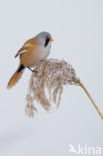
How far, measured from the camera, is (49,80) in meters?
0.83

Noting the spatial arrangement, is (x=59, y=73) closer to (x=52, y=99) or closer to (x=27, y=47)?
(x=52, y=99)

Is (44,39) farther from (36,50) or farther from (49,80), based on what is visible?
(49,80)

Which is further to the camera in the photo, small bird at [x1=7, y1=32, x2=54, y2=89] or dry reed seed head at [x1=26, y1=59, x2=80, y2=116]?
small bird at [x1=7, y1=32, x2=54, y2=89]

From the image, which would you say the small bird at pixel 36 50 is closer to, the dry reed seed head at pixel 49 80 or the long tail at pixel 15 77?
the long tail at pixel 15 77

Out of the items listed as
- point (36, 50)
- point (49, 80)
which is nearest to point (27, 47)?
point (36, 50)

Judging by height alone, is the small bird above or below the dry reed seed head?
above

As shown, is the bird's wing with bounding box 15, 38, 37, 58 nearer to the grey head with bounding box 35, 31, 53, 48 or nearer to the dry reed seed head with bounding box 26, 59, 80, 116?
the grey head with bounding box 35, 31, 53, 48

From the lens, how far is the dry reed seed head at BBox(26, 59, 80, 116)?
806 millimetres

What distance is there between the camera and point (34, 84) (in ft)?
2.87

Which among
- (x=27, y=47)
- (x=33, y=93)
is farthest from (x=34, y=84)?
(x=27, y=47)

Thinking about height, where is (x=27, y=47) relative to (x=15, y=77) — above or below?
above

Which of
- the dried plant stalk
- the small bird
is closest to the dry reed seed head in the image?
the dried plant stalk

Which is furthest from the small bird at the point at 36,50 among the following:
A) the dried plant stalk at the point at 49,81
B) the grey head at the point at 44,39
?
the dried plant stalk at the point at 49,81

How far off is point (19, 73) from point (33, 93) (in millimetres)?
256
